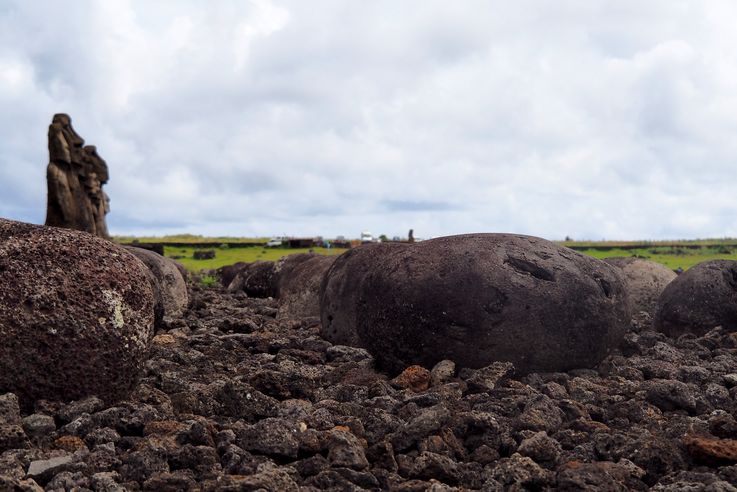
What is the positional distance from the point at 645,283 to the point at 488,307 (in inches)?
348

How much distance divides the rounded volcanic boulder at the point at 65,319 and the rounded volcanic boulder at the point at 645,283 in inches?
456

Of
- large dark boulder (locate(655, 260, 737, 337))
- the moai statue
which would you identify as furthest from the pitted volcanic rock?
large dark boulder (locate(655, 260, 737, 337))

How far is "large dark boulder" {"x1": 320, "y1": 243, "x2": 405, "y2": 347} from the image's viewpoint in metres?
11.5

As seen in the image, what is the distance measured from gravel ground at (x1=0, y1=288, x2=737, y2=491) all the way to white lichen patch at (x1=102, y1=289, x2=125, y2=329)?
72cm

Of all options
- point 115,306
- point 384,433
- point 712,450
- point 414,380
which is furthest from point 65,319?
point 712,450

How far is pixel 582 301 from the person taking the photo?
8.91m

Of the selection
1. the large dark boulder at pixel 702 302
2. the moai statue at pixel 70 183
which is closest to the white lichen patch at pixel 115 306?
the large dark boulder at pixel 702 302

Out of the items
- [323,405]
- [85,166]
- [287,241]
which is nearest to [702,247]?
[287,241]

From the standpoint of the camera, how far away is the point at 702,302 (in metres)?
12.8

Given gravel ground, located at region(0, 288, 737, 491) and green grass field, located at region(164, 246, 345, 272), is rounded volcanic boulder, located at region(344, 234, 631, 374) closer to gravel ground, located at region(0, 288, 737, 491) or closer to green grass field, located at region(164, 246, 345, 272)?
gravel ground, located at region(0, 288, 737, 491)

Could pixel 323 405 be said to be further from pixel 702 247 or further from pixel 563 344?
pixel 702 247

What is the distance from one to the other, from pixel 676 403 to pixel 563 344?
157cm

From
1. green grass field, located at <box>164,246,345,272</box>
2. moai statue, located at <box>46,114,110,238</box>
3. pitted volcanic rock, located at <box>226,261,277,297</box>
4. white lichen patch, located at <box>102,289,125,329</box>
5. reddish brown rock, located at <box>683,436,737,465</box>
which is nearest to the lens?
reddish brown rock, located at <box>683,436,737,465</box>

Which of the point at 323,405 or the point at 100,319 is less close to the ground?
the point at 100,319
